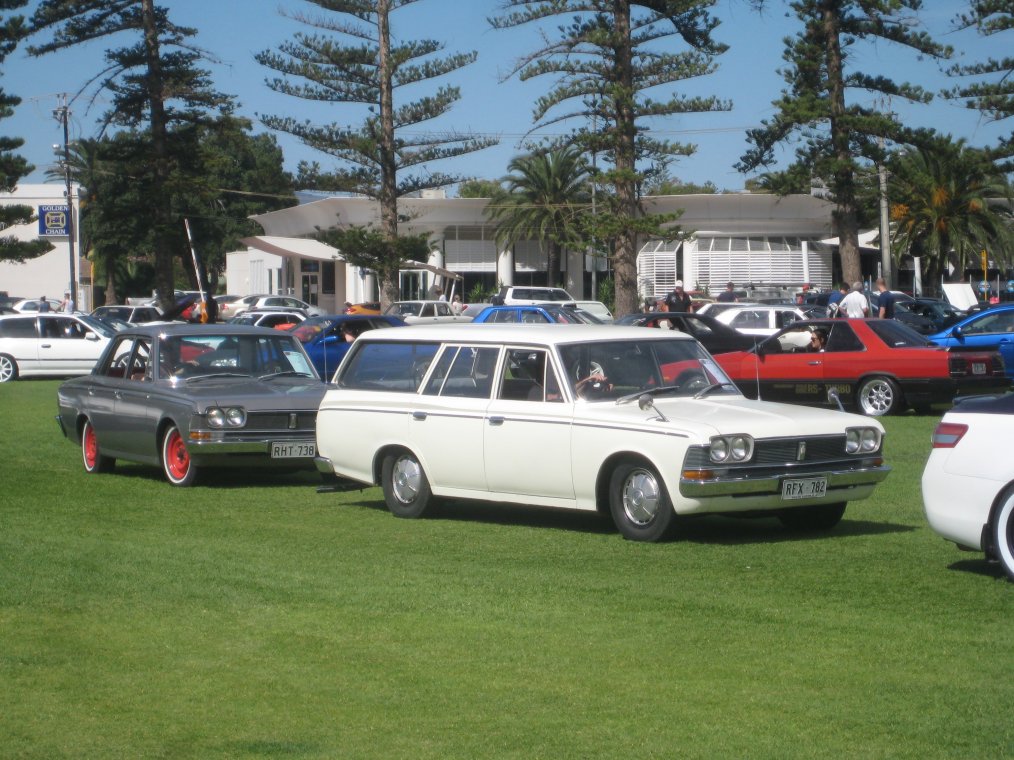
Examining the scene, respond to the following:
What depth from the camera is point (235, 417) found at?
1349 centimetres

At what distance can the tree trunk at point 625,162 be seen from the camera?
120ft

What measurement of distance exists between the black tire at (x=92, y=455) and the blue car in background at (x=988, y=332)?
14.8 meters

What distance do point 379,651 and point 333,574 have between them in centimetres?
214

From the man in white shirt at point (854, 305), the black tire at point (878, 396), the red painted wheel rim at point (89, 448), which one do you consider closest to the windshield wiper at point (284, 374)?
the red painted wheel rim at point (89, 448)

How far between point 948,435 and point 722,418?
1.82 m

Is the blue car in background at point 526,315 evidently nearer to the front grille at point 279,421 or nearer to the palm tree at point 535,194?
the front grille at point 279,421

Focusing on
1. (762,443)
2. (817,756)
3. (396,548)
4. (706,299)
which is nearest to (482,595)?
(396,548)

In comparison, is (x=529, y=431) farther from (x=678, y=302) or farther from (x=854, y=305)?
(x=678, y=302)

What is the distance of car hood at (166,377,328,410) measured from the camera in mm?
13625

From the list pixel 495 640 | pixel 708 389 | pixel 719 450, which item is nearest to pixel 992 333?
pixel 708 389

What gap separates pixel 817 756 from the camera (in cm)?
517

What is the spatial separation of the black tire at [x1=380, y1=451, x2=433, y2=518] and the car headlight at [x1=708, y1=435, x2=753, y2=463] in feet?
9.42

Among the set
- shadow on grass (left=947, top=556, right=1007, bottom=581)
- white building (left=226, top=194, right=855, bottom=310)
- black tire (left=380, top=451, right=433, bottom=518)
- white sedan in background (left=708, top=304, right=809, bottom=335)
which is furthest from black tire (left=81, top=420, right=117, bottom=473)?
white building (left=226, top=194, right=855, bottom=310)

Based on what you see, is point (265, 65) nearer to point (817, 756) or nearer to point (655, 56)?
point (655, 56)
